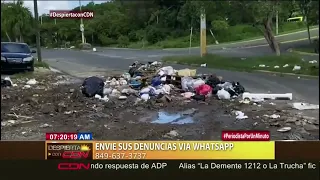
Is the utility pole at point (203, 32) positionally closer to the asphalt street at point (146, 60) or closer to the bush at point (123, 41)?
the asphalt street at point (146, 60)

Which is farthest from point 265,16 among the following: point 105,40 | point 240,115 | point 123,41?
point 105,40

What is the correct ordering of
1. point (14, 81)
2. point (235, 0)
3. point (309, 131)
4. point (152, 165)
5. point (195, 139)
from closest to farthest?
point (152, 165) → point (195, 139) → point (14, 81) → point (235, 0) → point (309, 131)

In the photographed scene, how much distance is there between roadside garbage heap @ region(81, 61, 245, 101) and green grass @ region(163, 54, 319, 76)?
7 cm

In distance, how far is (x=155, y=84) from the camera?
2.85 meters

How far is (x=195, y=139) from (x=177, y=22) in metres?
0.72

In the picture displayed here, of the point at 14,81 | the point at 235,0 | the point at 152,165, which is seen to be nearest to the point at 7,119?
the point at 14,81

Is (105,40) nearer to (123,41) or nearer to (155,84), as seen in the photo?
(123,41)

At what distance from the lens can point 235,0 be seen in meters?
2.97

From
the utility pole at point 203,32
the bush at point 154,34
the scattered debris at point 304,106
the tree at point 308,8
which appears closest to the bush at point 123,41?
the bush at point 154,34

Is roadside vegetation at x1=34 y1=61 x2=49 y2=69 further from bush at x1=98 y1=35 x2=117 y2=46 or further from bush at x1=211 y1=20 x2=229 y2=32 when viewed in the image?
bush at x1=211 y1=20 x2=229 y2=32

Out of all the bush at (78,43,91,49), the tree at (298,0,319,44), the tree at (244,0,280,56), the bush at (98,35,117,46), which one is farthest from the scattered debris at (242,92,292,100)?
the bush at (78,43,91,49)

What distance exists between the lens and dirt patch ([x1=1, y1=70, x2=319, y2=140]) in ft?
9.00

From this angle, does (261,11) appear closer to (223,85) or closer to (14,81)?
(223,85)
